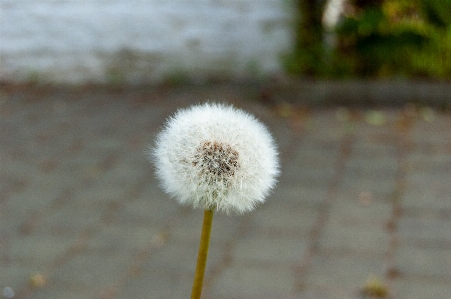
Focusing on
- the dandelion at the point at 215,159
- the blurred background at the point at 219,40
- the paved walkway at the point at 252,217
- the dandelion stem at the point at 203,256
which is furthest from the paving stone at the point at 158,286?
the blurred background at the point at 219,40

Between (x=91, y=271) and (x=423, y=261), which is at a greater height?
(x=423, y=261)

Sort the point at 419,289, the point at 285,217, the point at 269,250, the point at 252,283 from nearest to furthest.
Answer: the point at 419,289
the point at 252,283
the point at 269,250
the point at 285,217

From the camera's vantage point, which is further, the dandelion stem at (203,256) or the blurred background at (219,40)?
the blurred background at (219,40)

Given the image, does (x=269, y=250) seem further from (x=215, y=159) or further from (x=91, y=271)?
(x=215, y=159)

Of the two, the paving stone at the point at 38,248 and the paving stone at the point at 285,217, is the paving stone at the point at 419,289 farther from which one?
the paving stone at the point at 38,248

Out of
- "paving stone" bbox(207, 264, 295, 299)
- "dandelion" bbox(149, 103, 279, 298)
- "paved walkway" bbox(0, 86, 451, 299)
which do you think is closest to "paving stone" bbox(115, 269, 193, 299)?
"paved walkway" bbox(0, 86, 451, 299)

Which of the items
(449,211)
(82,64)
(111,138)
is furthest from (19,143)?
(449,211)

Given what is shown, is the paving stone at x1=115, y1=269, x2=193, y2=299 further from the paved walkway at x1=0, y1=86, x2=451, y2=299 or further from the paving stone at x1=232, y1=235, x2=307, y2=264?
the paving stone at x1=232, y1=235, x2=307, y2=264

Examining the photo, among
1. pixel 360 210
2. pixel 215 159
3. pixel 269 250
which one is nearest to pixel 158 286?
pixel 269 250
